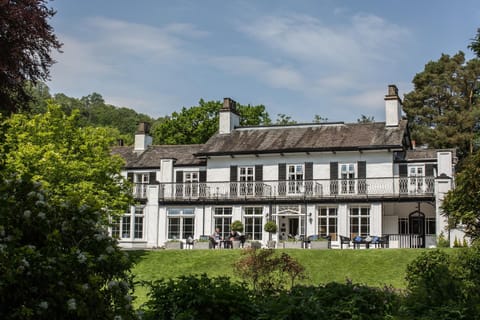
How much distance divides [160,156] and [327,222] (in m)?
13.3

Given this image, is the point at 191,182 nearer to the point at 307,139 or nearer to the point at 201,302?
the point at 307,139

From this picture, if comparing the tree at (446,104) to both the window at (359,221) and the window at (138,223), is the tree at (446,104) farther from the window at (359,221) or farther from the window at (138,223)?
the window at (138,223)

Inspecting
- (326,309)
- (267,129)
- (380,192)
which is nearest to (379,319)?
(326,309)

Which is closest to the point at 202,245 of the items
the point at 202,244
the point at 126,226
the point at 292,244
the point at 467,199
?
the point at 202,244

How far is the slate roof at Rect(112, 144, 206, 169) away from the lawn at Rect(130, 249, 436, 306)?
38.2 feet

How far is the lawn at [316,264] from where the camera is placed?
27672 mm

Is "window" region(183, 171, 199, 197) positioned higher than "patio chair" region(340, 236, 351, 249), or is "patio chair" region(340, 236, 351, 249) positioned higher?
"window" region(183, 171, 199, 197)

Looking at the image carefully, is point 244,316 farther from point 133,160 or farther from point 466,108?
point 466,108

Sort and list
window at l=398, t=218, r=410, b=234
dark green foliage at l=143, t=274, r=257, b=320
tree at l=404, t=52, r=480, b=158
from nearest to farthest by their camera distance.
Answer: dark green foliage at l=143, t=274, r=257, b=320
window at l=398, t=218, r=410, b=234
tree at l=404, t=52, r=480, b=158

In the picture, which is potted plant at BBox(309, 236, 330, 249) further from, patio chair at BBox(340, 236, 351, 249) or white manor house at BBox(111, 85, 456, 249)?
white manor house at BBox(111, 85, 456, 249)

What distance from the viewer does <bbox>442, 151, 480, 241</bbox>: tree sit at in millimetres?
17938

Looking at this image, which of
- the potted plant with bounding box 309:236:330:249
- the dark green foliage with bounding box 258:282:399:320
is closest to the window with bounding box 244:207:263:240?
the potted plant with bounding box 309:236:330:249

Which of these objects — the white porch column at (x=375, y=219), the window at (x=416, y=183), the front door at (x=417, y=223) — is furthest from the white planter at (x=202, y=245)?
the front door at (x=417, y=223)

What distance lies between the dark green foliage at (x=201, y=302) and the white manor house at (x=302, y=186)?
96.4 feet
